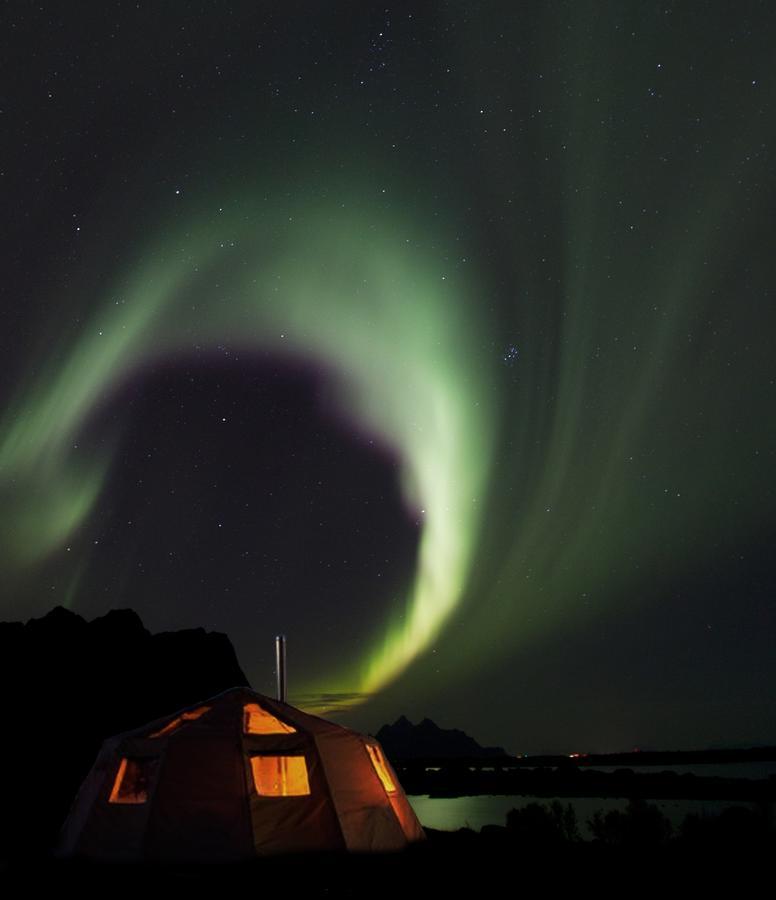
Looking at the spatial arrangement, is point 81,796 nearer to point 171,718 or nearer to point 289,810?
point 171,718

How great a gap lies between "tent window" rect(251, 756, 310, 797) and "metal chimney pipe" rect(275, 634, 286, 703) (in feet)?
10.6

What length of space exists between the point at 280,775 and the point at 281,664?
3.70 meters

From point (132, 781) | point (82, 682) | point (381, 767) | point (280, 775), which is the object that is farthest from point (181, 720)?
point (82, 682)

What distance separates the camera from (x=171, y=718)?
14.0 meters

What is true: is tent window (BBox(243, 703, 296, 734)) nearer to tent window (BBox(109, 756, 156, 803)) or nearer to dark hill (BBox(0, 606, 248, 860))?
tent window (BBox(109, 756, 156, 803))

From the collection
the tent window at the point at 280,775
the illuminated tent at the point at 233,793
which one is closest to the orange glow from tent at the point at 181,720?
the illuminated tent at the point at 233,793

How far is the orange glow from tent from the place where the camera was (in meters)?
13.5

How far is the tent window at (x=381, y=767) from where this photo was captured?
556 inches

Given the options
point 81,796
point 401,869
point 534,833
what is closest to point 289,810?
point 401,869

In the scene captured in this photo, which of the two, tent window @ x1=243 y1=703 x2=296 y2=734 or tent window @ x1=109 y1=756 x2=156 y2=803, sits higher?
tent window @ x1=243 y1=703 x2=296 y2=734

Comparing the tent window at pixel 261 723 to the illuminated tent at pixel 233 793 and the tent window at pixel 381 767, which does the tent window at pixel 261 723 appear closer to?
the illuminated tent at pixel 233 793

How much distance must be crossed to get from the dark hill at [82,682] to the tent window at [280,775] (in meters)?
44.7

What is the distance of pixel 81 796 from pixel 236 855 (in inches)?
142

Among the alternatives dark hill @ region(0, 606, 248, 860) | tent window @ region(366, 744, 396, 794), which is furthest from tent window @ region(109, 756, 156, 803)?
dark hill @ region(0, 606, 248, 860)
